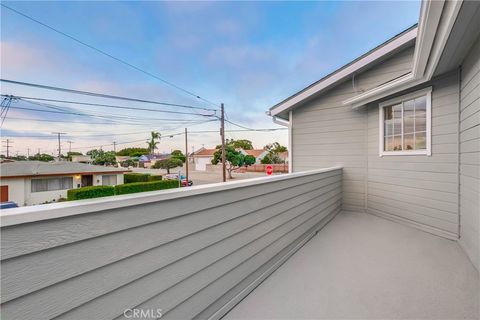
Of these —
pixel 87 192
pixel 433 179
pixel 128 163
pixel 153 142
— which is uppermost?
pixel 153 142

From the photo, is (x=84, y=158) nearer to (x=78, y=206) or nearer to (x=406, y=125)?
(x=78, y=206)

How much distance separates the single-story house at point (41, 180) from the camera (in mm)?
12680

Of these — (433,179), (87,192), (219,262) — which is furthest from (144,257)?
(87,192)

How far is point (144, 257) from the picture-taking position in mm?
1164

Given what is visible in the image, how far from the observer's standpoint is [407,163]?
13.2ft

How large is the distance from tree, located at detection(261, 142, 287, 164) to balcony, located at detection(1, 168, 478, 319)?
3287 cm

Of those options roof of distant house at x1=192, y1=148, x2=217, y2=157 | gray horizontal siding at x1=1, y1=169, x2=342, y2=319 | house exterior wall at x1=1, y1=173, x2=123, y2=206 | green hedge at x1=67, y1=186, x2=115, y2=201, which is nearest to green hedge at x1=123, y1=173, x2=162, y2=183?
house exterior wall at x1=1, y1=173, x2=123, y2=206

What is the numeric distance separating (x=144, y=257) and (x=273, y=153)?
37.4 metres

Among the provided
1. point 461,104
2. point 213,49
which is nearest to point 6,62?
point 213,49

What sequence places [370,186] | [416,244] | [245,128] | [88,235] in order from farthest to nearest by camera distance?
[245,128]
[370,186]
[416,244]
[88,235]

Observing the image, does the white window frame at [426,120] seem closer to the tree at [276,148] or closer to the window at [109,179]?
the window at [109,179]

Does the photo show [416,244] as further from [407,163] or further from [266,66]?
[266,66]

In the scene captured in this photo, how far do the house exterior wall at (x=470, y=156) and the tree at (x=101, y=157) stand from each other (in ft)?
123

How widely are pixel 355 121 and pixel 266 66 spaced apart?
7.31m
